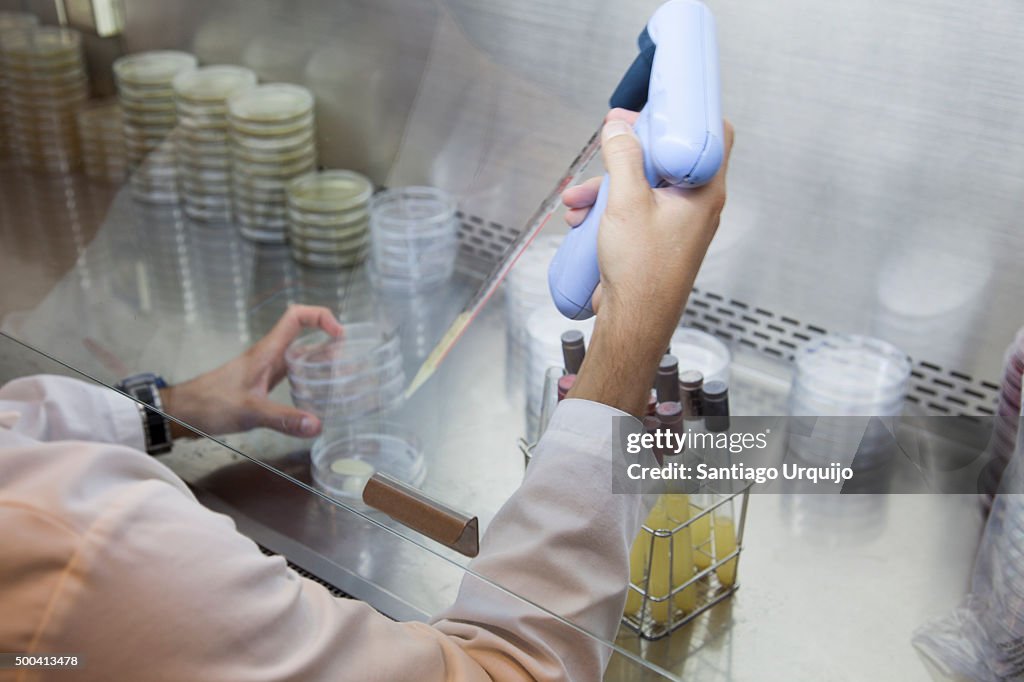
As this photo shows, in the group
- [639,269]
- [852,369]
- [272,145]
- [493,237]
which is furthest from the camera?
[272,145]

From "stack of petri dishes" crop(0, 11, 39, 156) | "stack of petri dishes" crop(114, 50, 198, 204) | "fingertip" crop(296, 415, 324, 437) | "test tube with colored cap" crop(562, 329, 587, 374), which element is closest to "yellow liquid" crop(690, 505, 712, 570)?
"test tube with colored cap" crop(562, 329, 587, 374)

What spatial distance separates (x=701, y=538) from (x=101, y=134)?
48.9 inches

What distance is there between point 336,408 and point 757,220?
2.09ft

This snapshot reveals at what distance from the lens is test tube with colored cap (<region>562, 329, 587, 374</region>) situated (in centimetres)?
119

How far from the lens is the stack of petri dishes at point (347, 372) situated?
1372 millimetres

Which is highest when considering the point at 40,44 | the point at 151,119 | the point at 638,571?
the point at 40,44

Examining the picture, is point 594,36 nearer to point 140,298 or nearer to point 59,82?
point 140,298

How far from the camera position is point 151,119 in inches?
69.1

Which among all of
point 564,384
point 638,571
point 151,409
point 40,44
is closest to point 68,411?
point 151,409

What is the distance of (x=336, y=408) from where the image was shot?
1.37 metres

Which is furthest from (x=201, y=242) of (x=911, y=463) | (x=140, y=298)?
(x=911, y=463)

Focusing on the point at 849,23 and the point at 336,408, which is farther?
the point at 336,408

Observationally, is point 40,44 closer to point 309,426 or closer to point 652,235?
point 309,426

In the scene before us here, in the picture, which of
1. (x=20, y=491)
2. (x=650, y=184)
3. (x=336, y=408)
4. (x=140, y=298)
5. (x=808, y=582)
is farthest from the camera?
(x=140, y=298)
